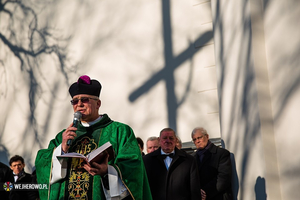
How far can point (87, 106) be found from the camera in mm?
4316

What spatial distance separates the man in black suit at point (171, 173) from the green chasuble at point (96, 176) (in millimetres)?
1430

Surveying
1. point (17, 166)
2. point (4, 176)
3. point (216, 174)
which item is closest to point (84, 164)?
point (216, 174)

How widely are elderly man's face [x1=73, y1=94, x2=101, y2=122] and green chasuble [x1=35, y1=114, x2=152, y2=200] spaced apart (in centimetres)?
14

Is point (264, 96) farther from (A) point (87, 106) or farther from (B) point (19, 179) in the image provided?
(B) point (19, 179)

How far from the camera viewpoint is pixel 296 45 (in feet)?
15.1

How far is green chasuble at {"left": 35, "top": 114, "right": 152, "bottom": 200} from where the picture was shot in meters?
4.12

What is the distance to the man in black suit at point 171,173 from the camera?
5691 mm

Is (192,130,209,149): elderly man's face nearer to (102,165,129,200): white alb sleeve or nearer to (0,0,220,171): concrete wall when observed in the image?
(0,0,220,171): concrete wall

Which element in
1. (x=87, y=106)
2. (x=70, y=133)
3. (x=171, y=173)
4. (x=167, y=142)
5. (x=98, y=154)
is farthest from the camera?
(x=167, y=142)

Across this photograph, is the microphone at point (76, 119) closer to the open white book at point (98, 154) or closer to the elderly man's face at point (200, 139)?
the open white book at point (98, 154)

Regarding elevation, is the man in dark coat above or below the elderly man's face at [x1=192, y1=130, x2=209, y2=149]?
below

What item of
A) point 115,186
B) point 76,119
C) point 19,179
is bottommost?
point 115,186

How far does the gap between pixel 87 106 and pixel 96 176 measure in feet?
2.12

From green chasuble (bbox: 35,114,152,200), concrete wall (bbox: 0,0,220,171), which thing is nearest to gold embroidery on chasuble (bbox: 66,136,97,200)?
green chasuble (bbox: 35,114,152,200)
